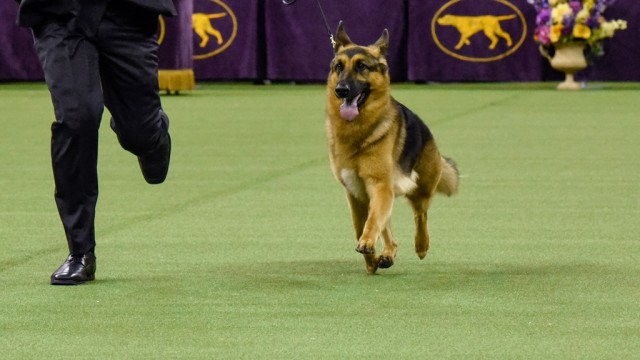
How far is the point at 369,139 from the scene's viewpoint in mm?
5719

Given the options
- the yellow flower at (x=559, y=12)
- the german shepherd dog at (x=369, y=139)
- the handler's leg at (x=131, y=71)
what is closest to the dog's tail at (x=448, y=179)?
the german shepherd dog at (x=369, y=139)

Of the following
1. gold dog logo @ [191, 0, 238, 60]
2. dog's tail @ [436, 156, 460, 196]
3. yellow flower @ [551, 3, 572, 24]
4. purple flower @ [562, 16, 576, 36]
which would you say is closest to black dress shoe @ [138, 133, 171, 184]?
dog's tail @ [436, 156, 460, 196]

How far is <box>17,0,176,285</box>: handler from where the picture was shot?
17.7 ft

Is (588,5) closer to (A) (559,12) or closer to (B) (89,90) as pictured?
(A) (559,12)

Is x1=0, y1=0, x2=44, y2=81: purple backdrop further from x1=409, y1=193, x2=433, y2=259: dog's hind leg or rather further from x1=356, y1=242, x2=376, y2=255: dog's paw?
x1=356, y1=242, x2=376, y2=255: dog's paw

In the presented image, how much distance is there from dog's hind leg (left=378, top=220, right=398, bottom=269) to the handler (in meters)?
0.99

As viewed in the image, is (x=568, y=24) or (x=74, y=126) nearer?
(x=74, y=126)

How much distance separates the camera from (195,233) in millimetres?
6961

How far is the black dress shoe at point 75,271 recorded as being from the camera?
550cm

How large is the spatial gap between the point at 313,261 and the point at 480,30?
1326 cm

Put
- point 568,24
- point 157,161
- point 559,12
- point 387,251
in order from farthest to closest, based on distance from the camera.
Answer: point 568,24 → point 559,12 → point 157,161 → point 387,251

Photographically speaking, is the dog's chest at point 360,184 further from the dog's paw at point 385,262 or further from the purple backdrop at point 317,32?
the purple backdrop at point 317,32

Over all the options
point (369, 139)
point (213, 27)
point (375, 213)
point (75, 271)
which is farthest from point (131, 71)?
point (213, 27)

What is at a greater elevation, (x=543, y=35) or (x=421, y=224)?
(x=421, y=224)
